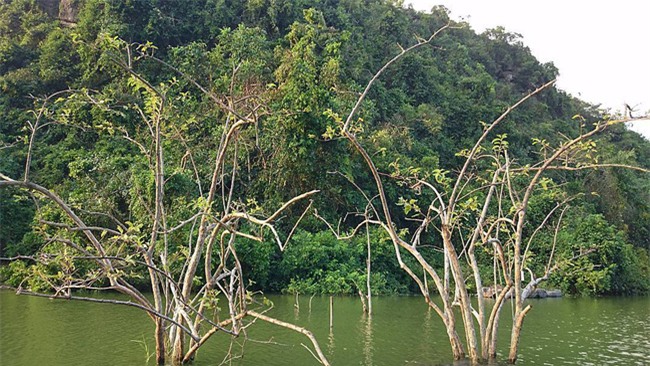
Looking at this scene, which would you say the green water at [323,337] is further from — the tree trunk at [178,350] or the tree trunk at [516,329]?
the tree trunk at [516,329]

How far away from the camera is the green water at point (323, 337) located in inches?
392

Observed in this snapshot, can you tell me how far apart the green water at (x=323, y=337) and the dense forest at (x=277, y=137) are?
1.86 metres

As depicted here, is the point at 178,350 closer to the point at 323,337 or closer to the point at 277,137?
the point at 323,337

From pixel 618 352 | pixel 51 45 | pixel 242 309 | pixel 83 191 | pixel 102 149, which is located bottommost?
pixel 618 352

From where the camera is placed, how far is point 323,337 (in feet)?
39.7

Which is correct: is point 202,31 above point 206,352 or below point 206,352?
above

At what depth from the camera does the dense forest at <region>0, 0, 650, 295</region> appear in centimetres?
2130

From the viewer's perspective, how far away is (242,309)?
7.49 metres

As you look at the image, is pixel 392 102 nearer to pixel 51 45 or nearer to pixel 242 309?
pixel 51 45

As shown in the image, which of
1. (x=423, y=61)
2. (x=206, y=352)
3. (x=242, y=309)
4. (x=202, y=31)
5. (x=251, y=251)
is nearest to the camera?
(x=242, y=309)

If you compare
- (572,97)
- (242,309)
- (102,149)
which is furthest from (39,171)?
(572,97)

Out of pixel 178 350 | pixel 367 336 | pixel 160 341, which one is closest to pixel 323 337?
pixel 367 336

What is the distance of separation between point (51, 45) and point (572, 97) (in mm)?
38293

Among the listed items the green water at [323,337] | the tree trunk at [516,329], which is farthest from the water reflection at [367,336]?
the tree trunk at [516,329]
